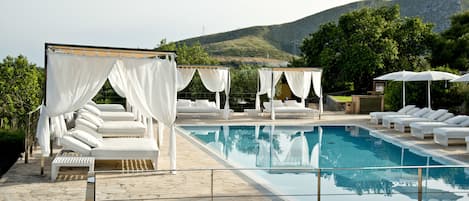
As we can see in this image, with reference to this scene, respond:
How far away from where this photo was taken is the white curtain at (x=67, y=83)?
327 inches

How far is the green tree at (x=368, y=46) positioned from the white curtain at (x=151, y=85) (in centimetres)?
2106

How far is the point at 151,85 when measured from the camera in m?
9.00

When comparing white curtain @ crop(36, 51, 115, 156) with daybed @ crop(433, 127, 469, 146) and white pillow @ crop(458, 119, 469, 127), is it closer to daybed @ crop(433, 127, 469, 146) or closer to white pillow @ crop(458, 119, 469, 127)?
daybed @ crop(433, 127, 469, 146)

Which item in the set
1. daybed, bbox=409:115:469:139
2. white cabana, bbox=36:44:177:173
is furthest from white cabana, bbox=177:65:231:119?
white cabana, bbox=36:44:177:173

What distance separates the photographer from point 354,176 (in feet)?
21.0

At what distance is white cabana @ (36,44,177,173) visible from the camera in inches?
328

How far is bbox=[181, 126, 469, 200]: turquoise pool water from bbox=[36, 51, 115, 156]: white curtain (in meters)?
3.10

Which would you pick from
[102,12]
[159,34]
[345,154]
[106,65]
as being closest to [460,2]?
[159,34]

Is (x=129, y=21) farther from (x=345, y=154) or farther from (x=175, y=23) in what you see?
(x=345, y=154)

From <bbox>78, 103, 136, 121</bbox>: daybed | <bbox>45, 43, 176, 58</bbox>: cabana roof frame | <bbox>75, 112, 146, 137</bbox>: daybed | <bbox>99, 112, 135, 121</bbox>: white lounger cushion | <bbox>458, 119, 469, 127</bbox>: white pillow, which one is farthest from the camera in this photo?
<bbox>99, 112, 135, 121</bbox>: white lounger cushion

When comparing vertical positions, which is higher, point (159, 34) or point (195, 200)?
point (159, 34)

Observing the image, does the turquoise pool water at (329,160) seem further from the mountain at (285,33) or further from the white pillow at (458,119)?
the mountain at (285,33)

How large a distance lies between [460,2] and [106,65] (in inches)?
2844

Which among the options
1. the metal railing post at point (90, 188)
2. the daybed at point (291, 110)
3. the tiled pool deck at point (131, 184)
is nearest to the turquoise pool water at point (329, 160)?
the tiled pool deck at point (131, 184)
